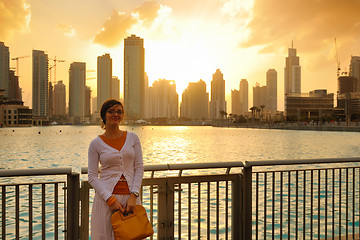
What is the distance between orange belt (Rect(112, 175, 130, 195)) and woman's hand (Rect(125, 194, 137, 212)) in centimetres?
10

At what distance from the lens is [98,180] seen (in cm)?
317

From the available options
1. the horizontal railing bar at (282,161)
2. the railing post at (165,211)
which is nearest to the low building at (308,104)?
the horizontal railing bar at (282,161)

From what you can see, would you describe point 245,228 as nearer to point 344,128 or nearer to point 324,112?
point 344,128

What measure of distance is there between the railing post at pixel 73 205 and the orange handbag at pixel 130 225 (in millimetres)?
844

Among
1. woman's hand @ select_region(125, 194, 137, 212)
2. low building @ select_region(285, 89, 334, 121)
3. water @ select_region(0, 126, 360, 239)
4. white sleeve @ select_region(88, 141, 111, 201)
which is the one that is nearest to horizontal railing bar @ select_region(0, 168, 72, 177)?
white sleeve @ select_region(88, 141, 111, 201)

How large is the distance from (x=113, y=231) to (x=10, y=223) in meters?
11.7

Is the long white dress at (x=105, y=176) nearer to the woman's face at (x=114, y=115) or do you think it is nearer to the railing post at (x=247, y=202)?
the woman's face at (x=114, y=115)

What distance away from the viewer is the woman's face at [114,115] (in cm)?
334

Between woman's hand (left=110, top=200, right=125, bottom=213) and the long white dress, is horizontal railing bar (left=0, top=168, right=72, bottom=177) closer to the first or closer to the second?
the long white dress

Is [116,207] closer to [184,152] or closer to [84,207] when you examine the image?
[84,207]

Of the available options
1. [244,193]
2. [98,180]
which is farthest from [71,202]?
[244,193]

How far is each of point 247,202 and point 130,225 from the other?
6.33ft

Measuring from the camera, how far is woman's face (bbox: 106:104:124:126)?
11.0 ft

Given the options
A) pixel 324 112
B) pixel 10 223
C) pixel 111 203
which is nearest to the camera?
pixel 111 203
